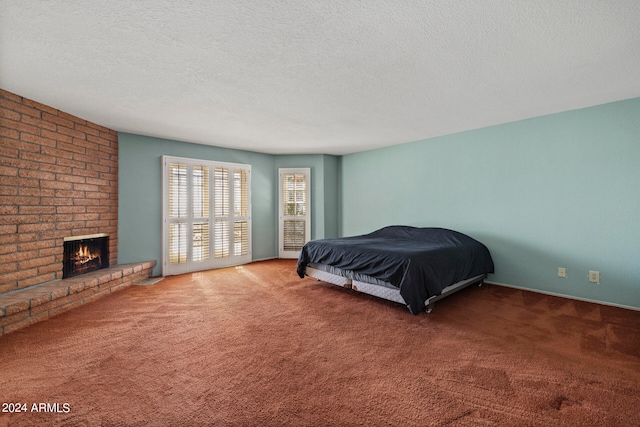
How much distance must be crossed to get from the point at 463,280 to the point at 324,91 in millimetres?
2797

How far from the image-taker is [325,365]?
1.99 m

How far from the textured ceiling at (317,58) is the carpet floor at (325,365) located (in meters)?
2.29

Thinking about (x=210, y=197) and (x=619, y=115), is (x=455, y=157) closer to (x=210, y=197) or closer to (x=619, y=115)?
(x=619, y=115)

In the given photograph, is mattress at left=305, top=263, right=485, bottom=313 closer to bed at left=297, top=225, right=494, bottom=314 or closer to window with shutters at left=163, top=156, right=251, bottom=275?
bed at left=297, top=225, right=494, bottom=314

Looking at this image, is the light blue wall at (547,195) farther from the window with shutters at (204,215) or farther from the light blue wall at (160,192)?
the window with shutters at (204,215)

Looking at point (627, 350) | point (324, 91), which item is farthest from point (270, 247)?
point (627, 350)

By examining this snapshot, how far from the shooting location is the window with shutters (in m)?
4.66

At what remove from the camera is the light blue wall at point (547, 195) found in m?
3.11

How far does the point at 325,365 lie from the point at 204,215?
12.5 ft

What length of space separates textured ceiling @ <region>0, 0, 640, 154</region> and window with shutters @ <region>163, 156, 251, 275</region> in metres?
1.29

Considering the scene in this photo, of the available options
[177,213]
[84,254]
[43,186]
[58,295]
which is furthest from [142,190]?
[58,295]

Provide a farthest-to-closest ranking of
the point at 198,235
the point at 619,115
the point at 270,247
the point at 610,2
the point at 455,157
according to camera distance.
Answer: the point at 270,247
the point at 198,235
the point at 455,157
the point at 619,115
the point at 610,2

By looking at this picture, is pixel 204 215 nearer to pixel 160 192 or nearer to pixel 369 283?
pixel 160 192

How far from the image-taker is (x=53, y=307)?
2.89m
